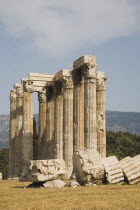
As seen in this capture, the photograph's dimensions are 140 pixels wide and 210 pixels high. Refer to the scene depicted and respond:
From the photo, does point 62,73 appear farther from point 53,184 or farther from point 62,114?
point 53,184

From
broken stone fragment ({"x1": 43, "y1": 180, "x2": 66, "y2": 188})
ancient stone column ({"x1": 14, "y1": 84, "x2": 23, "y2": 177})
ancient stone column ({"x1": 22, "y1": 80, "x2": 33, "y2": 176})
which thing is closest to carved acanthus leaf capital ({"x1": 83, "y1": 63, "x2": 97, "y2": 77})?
ancient stone column ({"x1": 22, "y1": 80, "x2": 33, "y2": 176})

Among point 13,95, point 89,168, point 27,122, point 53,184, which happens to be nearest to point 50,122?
point 27,122

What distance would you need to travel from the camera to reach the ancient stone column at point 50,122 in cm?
4853

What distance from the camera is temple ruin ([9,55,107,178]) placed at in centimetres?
3566

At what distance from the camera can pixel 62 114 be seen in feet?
151

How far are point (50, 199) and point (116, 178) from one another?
25.6 ft

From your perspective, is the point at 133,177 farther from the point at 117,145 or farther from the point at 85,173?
the point at 117,145

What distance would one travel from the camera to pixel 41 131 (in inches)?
2002

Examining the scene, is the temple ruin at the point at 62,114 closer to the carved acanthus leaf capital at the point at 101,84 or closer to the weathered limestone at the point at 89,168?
the carved acanthus leaf capital at the point at 101,84

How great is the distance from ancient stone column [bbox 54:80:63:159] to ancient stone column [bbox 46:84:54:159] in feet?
5.80

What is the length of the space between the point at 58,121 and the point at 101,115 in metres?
5.64

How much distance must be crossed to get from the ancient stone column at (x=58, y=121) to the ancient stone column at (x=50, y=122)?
5.80 ft

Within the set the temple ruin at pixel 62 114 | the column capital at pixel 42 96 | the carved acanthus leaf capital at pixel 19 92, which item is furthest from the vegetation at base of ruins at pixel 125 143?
the column capital at pixel 42 96

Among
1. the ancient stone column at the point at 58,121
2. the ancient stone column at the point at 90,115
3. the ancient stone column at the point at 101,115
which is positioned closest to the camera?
the ancient stone column at the point at 90,115
